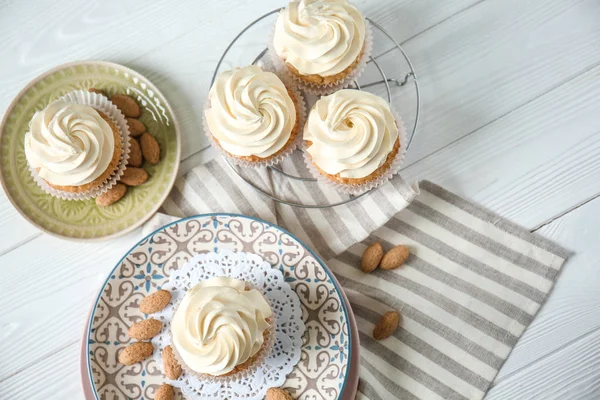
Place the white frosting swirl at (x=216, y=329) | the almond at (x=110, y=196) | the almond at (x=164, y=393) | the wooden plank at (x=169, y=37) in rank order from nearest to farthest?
1. the white frosting swirl at (x=216, y=329)
2. the almond at (x=164, y=393)
3. the almond at (x=110, y=196)
4. the wooden plank at (x=169, y=37)

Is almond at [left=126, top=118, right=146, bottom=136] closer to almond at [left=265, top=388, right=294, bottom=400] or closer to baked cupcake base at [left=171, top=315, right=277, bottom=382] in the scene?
baked cupcake base at [left=171, top=315, right=277, bottom=382]

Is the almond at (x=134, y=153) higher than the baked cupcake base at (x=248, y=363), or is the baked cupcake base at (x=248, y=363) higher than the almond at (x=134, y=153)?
the almond at (x=134, y=153)

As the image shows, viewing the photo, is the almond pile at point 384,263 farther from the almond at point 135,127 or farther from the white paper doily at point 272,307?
the almond at point 135,127

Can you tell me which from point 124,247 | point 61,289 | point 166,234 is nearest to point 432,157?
point 166,234

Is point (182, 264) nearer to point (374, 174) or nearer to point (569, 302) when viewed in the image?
point (374, 174)

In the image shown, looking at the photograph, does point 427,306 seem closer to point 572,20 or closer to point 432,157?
point 432,157

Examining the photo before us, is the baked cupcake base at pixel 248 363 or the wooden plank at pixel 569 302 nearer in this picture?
the baked cupcake base at pixel 248 363

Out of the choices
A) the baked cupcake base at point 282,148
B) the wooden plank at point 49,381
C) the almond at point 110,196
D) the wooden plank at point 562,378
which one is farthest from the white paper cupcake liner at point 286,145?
the wooden plank at point 562,378
